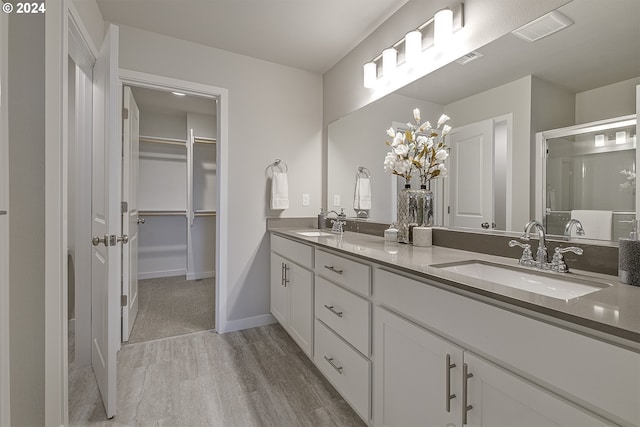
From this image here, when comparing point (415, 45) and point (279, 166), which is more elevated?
point (415, 45)

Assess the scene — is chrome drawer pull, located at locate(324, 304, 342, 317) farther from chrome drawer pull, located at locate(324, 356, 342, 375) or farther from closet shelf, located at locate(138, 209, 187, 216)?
closet shelf, located at locate(138, 209, 187, 216)

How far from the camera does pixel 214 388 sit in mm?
1727

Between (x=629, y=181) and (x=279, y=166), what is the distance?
2256 mm

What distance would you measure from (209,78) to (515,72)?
2148 mm

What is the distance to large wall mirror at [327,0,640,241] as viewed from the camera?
105 cm

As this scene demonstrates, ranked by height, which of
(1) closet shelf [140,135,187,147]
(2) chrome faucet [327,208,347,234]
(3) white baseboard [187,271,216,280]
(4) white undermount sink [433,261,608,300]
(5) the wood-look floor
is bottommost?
(5) the wood-look floor

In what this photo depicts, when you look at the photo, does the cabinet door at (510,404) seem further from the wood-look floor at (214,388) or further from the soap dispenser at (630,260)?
the wood-look floor at (214,388)

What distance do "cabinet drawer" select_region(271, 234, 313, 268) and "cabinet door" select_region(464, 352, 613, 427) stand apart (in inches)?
43.4

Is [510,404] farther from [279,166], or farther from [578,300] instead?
[279,166]

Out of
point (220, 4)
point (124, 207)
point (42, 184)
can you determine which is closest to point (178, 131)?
point (124, 207)

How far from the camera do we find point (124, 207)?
2.16 m

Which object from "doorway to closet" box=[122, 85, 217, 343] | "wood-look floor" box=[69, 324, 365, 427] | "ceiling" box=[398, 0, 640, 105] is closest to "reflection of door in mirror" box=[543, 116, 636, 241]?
"ceiling" box=[398, 0, 640, 105]

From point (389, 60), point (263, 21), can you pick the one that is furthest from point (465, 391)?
point (263, 21)

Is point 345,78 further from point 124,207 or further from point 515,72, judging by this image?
point 124,207
